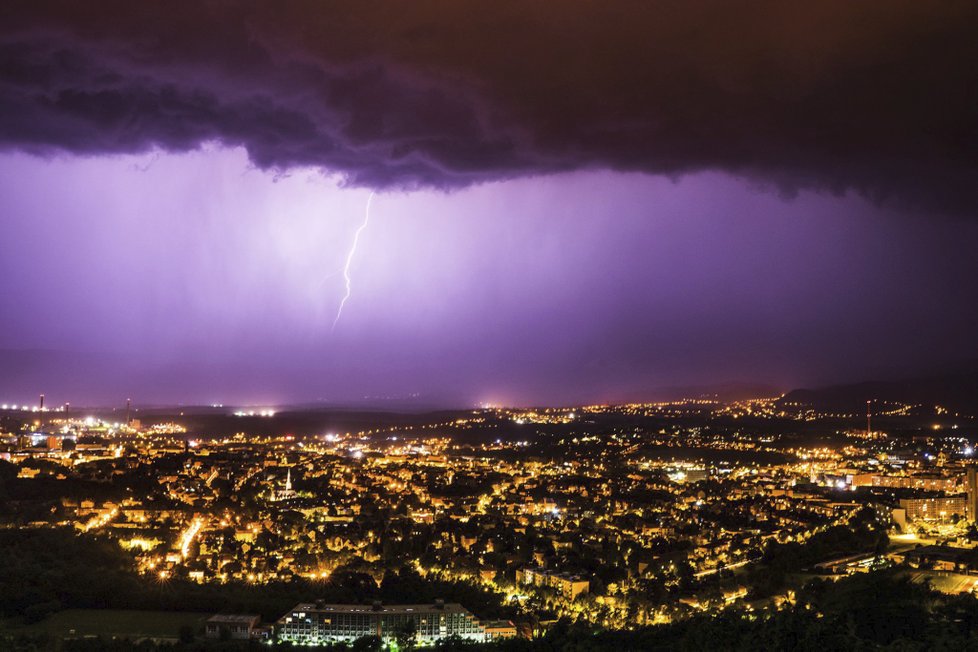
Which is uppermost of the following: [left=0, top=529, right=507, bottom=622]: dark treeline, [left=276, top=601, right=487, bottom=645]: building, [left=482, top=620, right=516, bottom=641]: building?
[left=0, top=529, right=507, bottom=622]: dark treeline

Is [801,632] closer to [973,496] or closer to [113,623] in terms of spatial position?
[113,623]

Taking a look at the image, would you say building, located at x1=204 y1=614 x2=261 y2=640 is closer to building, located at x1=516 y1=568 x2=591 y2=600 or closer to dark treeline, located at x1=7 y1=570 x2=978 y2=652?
dark treeline, located at x1=7 y1=570 x2=978 y2=652

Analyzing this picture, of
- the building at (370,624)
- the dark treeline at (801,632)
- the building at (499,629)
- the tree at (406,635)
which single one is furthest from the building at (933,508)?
the tree at (406,635)

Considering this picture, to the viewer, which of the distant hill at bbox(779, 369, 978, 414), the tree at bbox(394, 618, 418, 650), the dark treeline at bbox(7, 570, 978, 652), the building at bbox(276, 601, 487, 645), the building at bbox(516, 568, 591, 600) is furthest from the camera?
the distant hill at bbox(779, 369, 978, 414)

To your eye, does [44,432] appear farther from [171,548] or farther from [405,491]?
[171,548]

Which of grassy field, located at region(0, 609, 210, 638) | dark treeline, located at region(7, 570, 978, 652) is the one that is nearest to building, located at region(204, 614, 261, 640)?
dark treeline, located at region(7, 570, 978, 652)
